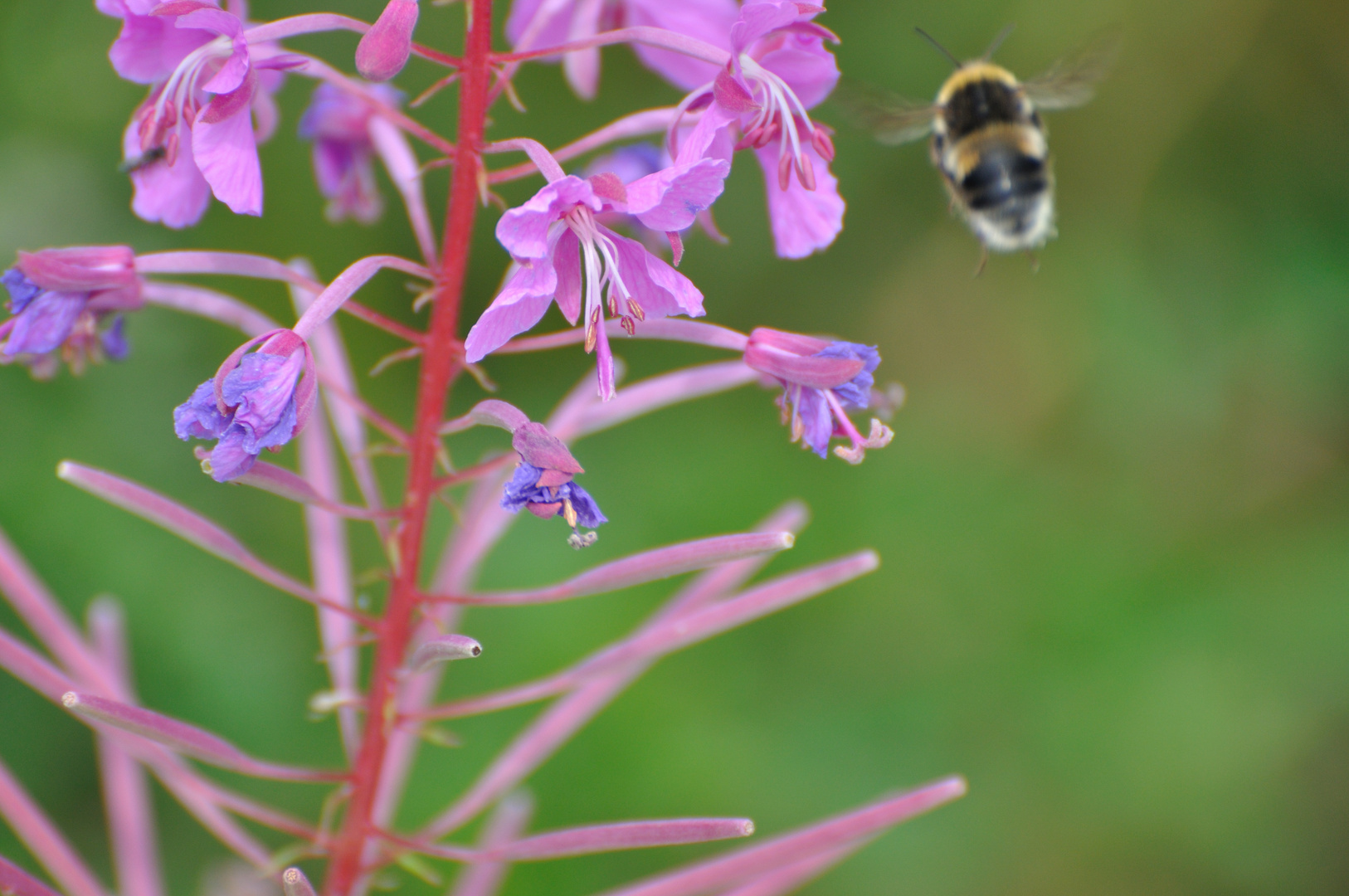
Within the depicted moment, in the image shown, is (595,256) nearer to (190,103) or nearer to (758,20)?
(758,20)

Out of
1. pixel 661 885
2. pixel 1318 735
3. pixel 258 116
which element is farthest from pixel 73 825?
pixel 1318 735

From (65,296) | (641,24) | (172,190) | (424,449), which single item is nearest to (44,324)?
(65,296)

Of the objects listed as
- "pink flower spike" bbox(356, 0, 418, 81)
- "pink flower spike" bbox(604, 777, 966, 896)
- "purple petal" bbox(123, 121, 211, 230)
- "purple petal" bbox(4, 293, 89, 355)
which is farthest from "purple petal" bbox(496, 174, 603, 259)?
"pink flower spike" bbox(604, 777, 966, 896)

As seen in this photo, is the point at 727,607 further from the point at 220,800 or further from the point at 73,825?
the point at 73,825

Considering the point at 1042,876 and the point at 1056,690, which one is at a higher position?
the point at 1056,690

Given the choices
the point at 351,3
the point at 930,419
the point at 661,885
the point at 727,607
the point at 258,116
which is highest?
the point at 351,3

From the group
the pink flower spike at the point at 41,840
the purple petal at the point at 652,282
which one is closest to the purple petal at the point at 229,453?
the purple petal at the point at 652,282

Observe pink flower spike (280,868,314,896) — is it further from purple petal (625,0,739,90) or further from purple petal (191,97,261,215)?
purple petal (625,0,739,90)
